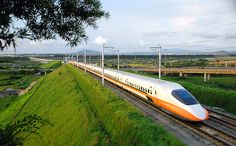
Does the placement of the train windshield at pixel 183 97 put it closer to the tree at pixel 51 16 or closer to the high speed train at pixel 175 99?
the high speed train at pixel 175 99

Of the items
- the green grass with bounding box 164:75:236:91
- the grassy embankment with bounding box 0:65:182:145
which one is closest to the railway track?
the grassy embankment with bounding box 0:65:182:145

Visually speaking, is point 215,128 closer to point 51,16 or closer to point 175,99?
point 175,99

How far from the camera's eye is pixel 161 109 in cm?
2639

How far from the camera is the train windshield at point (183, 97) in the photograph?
22.8m

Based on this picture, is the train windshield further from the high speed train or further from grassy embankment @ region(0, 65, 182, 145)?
grassy embankment @ region(0, 65, 182, 145)

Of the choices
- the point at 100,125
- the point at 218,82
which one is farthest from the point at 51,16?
the point at 218,82

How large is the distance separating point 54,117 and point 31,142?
15.7 feet

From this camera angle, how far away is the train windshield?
22.8 m

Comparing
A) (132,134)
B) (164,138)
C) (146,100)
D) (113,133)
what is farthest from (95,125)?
(146,100)

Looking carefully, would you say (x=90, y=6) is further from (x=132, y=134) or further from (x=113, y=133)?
(x=113, y=133)

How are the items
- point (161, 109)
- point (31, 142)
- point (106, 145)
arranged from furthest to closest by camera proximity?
1. point (31, 142)
2. point (161, 109)
3. point (106, 145)

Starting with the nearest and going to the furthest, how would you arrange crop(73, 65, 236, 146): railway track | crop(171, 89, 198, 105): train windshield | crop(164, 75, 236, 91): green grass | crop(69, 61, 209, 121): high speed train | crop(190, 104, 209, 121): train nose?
crop(73, 65, 236, 146): railway track → crop(190, 104, 209, 121): train nose → crop(69, 61, 209, 121): high speed train → crop(171, 89, 198, 105): train windshield → crop(164, 75, 236, 91): green grass

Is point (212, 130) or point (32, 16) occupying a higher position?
point (32, 16)

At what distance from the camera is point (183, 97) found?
23.2 meters
